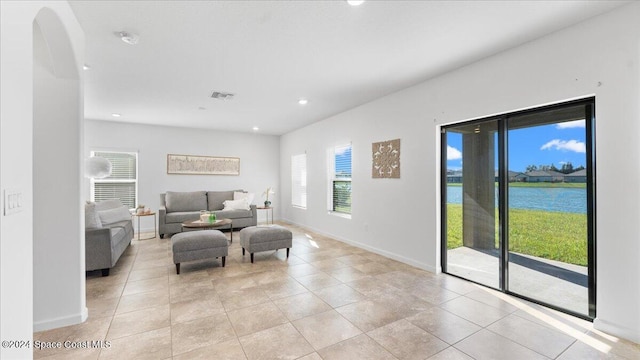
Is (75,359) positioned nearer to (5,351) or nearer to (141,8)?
(5,351)

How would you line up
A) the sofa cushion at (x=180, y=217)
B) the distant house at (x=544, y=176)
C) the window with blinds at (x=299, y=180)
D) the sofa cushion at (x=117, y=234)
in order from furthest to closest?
the window with blinds at (x=299, y=180) → the sofa cushion at (x=180, y=217) → the sofa cushion at (x=117, y=234) → the distant house at (x=544, y=176)

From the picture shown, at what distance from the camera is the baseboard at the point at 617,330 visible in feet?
6.84

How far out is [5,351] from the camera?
3.76 ft

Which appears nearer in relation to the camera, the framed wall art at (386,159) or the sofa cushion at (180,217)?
the framed wall art at (386,159)

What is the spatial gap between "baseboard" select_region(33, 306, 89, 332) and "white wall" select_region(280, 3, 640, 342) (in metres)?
3.66

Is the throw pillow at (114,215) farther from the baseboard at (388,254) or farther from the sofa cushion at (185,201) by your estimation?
the baseboard at (388,254)

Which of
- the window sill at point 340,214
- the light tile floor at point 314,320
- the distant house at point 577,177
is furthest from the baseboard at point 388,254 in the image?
the distant house at point 577,177

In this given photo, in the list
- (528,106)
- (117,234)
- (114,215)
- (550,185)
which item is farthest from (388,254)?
(114,215)

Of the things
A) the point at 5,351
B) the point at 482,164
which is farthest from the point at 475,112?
the point at 5,351

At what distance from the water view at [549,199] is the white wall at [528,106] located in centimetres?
25

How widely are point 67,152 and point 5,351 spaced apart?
164cm

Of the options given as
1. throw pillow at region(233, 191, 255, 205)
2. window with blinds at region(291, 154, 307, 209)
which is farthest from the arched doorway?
window with blinds at region(291, 154, 307, 209)

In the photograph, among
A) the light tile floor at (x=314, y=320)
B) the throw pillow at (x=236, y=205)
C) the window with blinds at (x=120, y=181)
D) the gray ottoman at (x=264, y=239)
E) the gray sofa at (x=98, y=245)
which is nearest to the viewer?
the light tile floor at (x=314, y=320)

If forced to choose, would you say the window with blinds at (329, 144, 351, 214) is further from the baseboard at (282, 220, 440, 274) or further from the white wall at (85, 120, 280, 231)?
the white wall at (85, 120, 280, 231)
